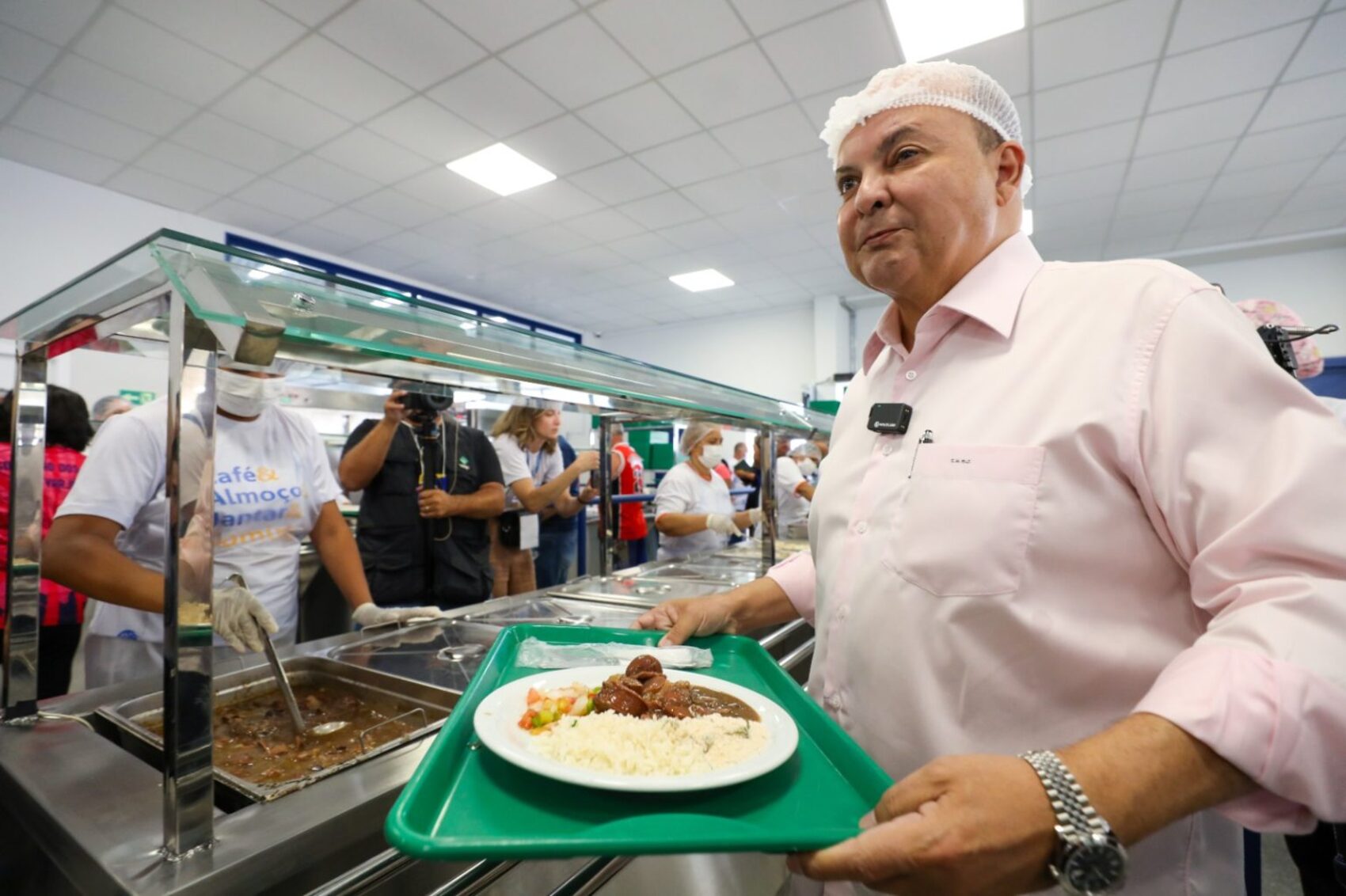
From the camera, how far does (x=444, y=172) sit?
5172 mm

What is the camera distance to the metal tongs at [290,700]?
117cm

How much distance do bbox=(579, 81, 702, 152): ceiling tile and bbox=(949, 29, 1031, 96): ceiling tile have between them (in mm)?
1787

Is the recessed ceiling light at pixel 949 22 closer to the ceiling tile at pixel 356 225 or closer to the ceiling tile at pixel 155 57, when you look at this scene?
the ceiling tile at pixel 155 57

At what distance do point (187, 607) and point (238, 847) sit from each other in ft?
0.98

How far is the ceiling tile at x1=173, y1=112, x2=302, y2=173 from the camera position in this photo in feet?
14.5

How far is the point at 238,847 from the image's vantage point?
2.44ft

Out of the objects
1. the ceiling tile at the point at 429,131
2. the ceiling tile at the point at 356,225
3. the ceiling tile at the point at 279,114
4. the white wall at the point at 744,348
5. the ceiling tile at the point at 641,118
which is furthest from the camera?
the white wall at the point at 744,348

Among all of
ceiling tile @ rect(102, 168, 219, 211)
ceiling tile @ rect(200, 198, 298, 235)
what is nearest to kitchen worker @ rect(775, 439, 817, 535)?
ceiling tile @ rect(200, 198, 298, 235)

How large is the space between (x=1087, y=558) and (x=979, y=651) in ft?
0.63

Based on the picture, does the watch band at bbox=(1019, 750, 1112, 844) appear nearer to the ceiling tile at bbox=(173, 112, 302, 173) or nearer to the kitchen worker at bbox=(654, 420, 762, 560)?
the kitchen worker at bbox=(654, 420, 762, 560)

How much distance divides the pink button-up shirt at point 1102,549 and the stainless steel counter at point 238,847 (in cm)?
47

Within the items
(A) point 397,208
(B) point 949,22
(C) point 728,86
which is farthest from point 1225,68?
(A) point 397,208

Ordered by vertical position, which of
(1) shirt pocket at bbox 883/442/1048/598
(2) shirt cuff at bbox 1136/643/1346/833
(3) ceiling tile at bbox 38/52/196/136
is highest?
(3) ceiling tile at bbox 38/52/196/136

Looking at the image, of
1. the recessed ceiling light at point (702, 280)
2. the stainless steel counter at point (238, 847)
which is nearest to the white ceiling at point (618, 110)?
the recessed ceiling light at point (702, 280)
